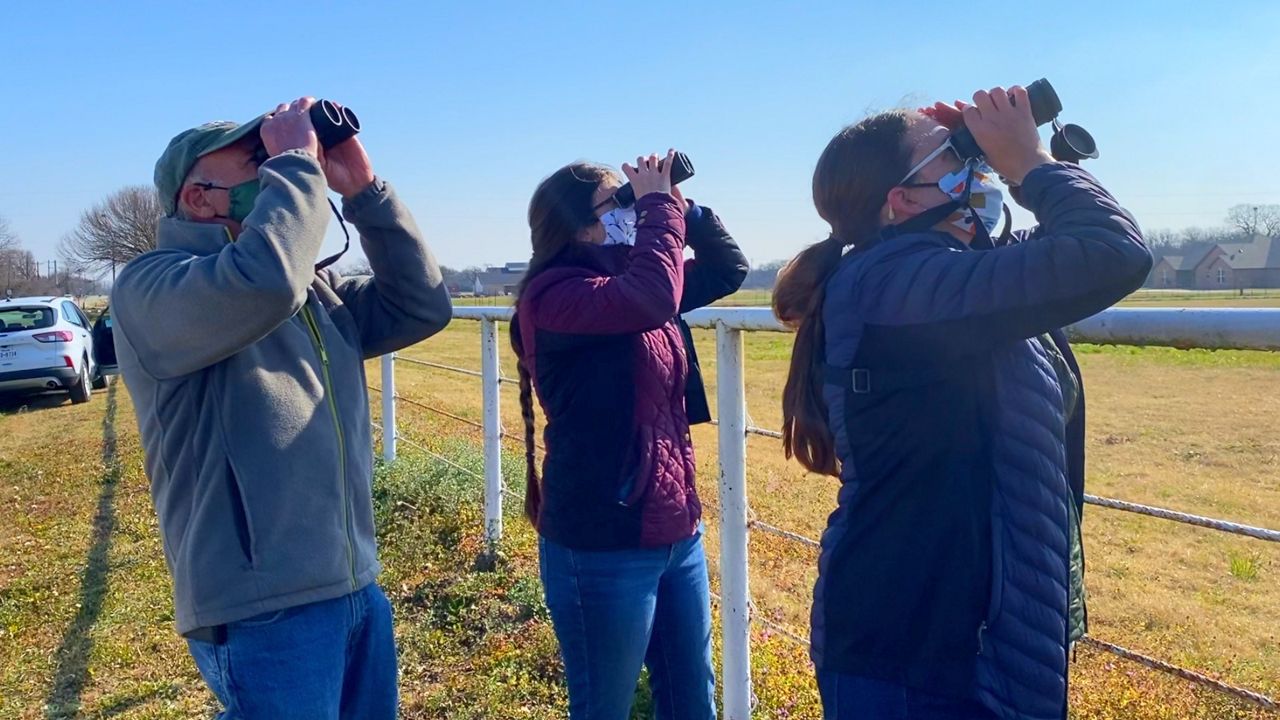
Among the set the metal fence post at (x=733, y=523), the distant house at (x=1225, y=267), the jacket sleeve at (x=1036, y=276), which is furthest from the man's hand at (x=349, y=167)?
the distant house at (x=1225, y=267)

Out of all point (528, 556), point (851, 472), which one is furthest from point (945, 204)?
point (528, 556)

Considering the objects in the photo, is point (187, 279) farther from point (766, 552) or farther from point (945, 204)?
point (766, 552)

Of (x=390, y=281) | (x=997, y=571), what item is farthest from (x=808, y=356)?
(x=390, y=281)

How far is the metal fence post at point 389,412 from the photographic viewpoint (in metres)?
6.23

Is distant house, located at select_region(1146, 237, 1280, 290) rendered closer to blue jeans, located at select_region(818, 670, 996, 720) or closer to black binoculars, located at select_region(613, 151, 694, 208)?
black binoculars, located at select_region(613, 151, 694, 208)

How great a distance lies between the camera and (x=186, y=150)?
6.09 ft

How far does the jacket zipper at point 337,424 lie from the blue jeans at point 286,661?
0.09 metres

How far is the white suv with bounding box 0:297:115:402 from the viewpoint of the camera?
44.0 feet

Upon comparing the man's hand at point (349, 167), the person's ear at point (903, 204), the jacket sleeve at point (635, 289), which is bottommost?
the jacket sleeve at point (635, 289)

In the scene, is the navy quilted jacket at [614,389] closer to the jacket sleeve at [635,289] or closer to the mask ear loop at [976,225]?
the jacket sleeve at [635,289]

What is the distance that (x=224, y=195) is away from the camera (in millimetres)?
1886

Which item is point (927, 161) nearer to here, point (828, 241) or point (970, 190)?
point (970, 190)

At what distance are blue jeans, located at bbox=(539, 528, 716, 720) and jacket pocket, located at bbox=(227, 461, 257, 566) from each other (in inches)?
30.1

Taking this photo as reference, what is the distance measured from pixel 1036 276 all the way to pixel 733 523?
5.28ft
